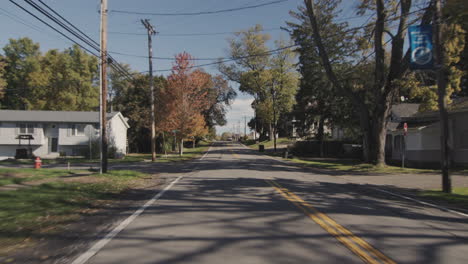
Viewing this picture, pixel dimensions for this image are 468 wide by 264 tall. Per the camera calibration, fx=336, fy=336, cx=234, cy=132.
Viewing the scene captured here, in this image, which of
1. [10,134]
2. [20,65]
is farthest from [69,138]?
[20,65]

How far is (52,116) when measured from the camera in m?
41.0

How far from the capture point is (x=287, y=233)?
5.92m

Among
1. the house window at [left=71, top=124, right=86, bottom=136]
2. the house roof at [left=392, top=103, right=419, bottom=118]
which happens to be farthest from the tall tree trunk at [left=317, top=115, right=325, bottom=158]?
the house window at [left=71, top=124, right=86, bottom=136]

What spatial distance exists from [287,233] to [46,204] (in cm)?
636

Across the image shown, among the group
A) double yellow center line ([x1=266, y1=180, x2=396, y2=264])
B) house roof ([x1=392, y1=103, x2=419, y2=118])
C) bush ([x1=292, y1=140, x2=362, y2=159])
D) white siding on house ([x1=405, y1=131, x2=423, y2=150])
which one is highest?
house roof ([x1=392, y1=103, x2=419, y2=118])

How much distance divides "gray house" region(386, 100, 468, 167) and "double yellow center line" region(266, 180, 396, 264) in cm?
1713

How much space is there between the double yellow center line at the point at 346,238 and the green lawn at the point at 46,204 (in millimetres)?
5175

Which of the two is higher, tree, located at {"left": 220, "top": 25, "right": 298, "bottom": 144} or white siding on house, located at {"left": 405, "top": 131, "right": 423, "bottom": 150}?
tree, located at {"left": 220, "top": 25, "right": 298, "bottom": 144}

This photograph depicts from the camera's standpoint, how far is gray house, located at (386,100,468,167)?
23828mm

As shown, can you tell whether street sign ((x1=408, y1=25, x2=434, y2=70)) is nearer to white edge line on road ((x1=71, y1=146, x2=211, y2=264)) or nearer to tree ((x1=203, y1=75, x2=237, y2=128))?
white edge line on road ((x1=71, y1=146, x2=211, y2=264))

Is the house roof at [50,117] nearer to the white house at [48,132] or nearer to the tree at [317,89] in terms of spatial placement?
the white house at [48,132]

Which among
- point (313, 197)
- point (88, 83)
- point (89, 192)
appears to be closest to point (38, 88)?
point (88, 83)

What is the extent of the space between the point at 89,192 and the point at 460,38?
15.4 metres

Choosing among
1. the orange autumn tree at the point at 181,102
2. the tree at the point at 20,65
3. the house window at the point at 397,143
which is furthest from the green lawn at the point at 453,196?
the tree at the point at 20,65
